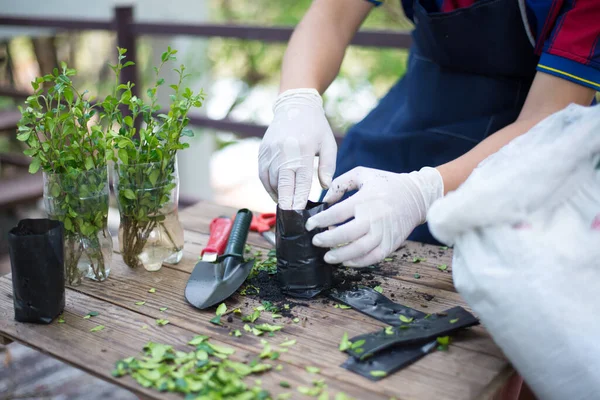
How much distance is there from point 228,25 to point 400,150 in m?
1.67

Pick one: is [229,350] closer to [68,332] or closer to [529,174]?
[68,332]

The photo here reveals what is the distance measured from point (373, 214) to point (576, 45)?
0.64 m

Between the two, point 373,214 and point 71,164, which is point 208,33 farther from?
point 373,214

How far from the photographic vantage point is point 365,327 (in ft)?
3.93

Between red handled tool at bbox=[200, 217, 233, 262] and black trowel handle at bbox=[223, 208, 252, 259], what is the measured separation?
0.19 feet

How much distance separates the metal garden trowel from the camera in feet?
4.26

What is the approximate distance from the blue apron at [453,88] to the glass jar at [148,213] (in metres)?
0.64

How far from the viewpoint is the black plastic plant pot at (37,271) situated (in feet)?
3.85

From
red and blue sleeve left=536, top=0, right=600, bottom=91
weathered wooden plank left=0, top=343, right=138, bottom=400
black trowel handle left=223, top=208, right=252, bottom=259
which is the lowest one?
weathered wooden plank left=0, top=343, right=138, bottom=400

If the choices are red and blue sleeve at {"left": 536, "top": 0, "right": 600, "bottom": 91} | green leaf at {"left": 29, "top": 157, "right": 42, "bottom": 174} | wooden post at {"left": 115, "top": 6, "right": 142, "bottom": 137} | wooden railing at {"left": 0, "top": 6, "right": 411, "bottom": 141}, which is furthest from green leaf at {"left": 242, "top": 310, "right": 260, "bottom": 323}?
wooden post at {"left": 115, "top": 6, "right": 142, "bottom": 137}

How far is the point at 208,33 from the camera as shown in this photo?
3.17 m

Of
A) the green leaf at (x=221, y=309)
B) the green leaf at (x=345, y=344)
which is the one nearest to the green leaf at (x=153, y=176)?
the green leaf at (x=221, y=309)

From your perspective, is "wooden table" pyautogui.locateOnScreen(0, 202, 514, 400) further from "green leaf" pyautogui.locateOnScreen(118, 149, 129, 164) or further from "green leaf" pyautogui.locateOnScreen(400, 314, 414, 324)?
"green leaf" pyautogui.locateOnScreen(118, 149, 129, 164)

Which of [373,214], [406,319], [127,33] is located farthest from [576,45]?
[127,33]
